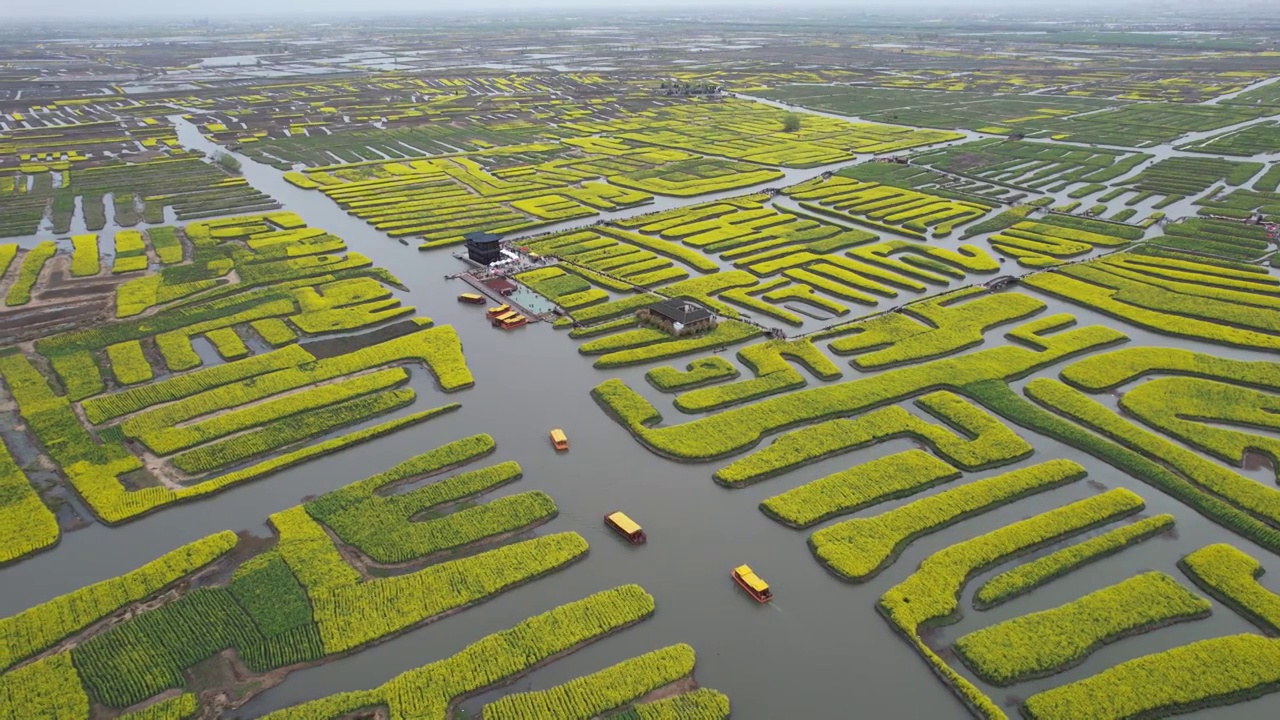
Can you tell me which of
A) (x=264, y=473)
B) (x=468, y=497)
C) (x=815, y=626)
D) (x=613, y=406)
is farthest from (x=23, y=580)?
(x=815, y=626)

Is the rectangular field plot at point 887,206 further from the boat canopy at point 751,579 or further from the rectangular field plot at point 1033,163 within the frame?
the boat canopy at point 751,579

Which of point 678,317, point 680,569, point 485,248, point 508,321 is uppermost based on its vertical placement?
point 485,248

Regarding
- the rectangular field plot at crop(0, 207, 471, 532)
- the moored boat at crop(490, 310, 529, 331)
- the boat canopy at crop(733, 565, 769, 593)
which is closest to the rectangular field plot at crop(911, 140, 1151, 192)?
the moored boat at crop(490, 310, 529, 331)

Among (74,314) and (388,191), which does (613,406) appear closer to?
(74,314)

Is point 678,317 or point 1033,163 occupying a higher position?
point 1033,163

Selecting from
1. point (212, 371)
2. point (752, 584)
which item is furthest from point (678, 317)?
point (212, 371)

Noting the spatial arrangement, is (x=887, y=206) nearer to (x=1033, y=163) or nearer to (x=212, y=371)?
(x=1033, y=163)

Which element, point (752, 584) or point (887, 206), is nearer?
point (752, 584)

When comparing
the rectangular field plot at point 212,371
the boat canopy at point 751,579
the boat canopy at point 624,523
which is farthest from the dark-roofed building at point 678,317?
the boat canopy at point 751,579
